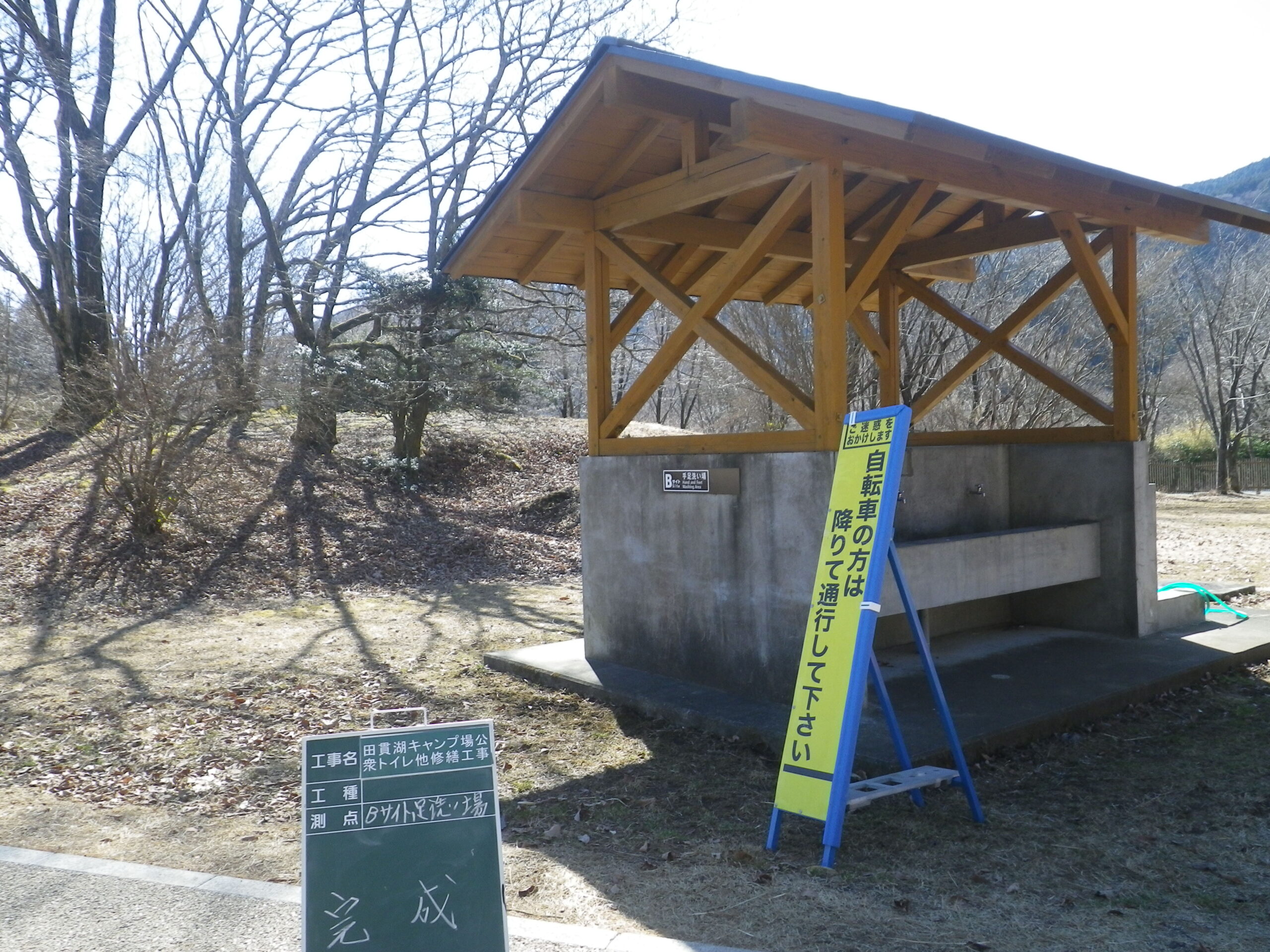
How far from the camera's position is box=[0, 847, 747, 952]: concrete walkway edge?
3.36 metres

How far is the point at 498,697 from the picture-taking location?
7004mm

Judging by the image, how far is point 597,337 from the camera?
7449mm

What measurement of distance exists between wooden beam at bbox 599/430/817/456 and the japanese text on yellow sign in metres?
1.42

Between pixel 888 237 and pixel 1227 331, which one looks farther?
pixel 1227 331

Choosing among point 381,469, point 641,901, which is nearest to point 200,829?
point 641,901

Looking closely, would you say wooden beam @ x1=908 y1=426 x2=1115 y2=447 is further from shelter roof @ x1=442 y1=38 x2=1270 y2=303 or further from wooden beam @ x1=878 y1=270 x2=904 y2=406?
shelter roof @ x1=442 y1=38 x2=1270 y2=303

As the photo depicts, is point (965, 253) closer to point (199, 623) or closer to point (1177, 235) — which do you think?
point (1177, 235)

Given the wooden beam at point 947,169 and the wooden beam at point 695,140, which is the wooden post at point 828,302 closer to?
the wooden beam at point 947,169

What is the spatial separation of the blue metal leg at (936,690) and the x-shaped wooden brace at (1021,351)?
3.56 m

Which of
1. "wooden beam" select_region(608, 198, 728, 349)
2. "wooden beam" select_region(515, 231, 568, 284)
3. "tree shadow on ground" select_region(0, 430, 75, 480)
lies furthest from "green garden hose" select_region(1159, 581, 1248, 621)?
"tree shadow on ground" select_region(0, 430, 75, 480)

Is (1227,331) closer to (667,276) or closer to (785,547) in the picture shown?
(667,276)

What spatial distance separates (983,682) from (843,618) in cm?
275

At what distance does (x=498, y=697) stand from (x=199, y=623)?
4347 millimetres

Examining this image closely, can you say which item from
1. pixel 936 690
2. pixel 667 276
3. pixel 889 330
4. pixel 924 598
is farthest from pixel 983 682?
pixel 667 276
